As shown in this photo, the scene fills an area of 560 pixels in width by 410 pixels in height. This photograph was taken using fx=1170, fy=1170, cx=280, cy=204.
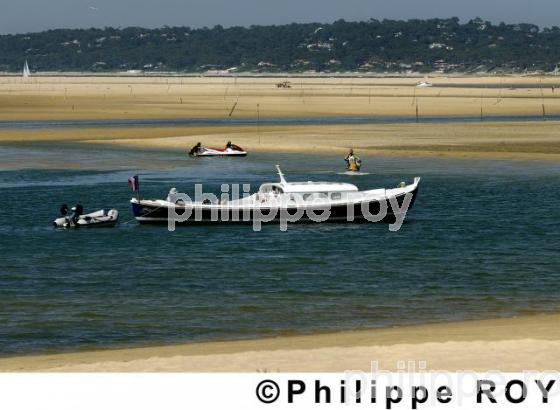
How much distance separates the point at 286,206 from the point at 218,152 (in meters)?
29.1

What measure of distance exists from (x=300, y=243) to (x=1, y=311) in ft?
46.5

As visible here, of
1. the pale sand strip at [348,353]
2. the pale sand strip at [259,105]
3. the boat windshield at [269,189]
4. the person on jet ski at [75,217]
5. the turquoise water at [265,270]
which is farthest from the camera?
the pale sand strip at [259,105]

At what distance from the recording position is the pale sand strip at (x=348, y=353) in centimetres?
2048

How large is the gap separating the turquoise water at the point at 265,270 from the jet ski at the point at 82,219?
46 centimetres

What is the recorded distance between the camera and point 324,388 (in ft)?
54.5

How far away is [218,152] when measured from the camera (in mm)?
72688

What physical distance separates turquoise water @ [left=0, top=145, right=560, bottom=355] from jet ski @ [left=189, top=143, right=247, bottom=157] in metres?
13.9

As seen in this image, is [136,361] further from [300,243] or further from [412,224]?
[412,224]

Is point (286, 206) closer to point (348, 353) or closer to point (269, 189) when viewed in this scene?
point (269, 189)

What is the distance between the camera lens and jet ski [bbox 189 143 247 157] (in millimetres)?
72562

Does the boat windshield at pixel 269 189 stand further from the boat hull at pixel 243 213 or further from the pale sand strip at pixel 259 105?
the pale sand strip at pixel 259 105

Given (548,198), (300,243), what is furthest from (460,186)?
(300,243)

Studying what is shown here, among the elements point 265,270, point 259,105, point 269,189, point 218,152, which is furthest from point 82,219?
point 259,105

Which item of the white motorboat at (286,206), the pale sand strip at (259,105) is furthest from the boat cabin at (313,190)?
the pale sand strip at (259,105)
